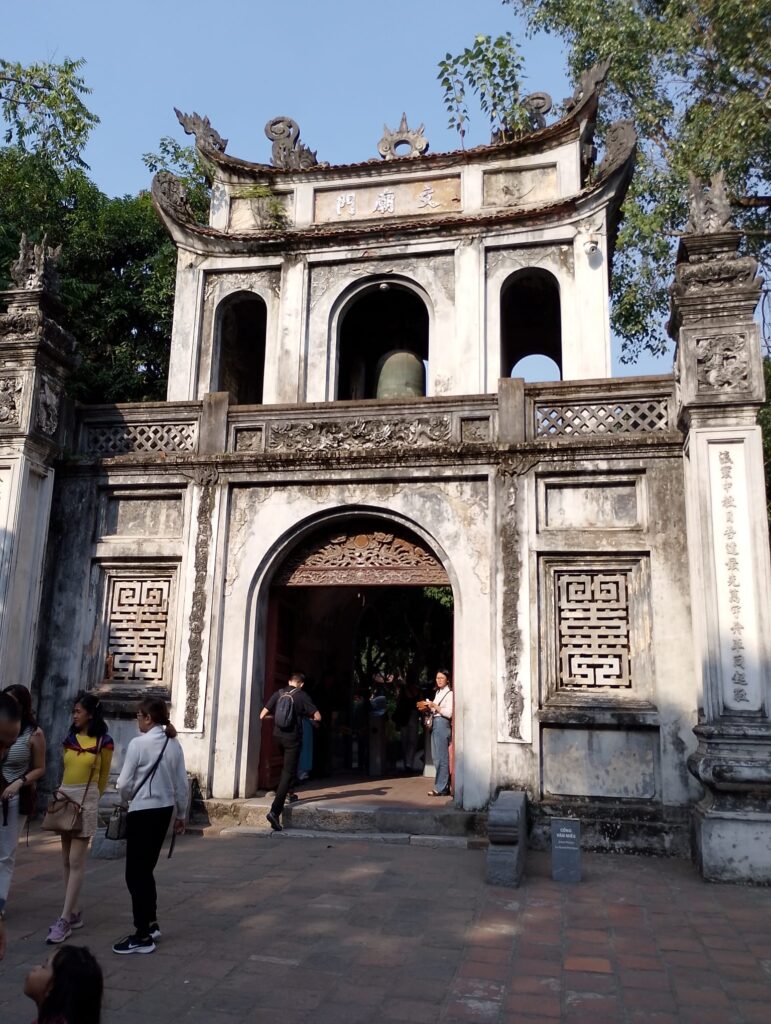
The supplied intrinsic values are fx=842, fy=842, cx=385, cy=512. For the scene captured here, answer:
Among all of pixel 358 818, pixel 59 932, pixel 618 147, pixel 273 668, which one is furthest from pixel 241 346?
pixel 59 932

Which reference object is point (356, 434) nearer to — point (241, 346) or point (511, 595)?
point (511, 595)

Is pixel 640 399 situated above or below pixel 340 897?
above

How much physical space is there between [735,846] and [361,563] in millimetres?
4301

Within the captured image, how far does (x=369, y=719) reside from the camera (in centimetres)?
1218

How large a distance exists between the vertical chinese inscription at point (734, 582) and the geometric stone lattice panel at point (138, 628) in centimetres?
545

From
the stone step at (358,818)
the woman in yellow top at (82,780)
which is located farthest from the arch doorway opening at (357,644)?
the woman in yellow top at (82,780)

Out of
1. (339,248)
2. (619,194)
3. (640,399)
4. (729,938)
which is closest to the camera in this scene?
(729,938)

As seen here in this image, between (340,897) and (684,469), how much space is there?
15.9 ft

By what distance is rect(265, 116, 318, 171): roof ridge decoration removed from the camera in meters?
12.1

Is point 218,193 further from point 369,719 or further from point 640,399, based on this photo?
point 369,719

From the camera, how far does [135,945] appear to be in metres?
4.57

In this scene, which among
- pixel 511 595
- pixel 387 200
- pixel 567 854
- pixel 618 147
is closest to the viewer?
pixel 567 854

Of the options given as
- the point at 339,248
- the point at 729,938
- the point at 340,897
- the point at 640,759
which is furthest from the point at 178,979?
the point at 339,248

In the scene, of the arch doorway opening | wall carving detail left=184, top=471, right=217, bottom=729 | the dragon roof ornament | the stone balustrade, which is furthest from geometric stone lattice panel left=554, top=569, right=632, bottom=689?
the dragon roof ornament
